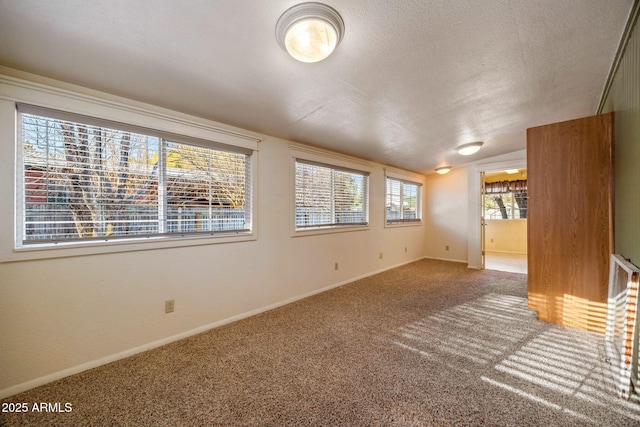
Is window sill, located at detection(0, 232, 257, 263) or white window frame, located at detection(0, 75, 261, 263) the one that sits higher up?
white window frame, located at detection(0, 75, 261, 263)

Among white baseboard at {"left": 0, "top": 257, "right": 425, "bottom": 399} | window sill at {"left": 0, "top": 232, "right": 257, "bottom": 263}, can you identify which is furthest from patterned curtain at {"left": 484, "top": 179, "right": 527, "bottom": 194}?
window sill at {"left": 0, "top": 232, "right": 257, "bottom": 263}

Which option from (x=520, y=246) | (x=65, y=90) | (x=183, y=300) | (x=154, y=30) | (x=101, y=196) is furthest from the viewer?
(x=520, y=246)

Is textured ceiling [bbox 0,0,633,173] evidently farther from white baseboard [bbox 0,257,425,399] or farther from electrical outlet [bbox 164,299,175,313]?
white baseboard [bbox 0,257,425,399]

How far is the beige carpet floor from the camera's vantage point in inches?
57.3

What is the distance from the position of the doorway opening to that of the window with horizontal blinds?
4281mm

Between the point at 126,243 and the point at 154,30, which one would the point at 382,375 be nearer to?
the point at 126,243

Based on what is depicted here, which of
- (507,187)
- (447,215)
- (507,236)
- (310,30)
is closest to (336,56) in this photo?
→ (310,30)

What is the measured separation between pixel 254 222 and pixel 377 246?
2714 millimetres

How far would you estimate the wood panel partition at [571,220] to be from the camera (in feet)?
7.82

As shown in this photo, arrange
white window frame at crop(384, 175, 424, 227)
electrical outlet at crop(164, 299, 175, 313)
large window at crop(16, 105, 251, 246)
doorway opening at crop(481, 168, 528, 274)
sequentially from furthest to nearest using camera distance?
doorway opening at crop(481, 168, 528, 274)
white window frame at crop(384, 175, 424, 227)
electrical outlet at crop(164, 299, 175, 313)
large window at crop(16, 105, 251, 246)

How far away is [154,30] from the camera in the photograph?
4.57ft

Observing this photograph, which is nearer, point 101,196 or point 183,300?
point 101,196

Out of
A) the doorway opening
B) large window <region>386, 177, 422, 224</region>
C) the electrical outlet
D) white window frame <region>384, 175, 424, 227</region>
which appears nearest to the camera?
the electrical outlet

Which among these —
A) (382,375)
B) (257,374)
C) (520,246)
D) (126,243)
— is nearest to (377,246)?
(382,375)
